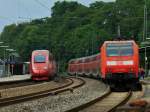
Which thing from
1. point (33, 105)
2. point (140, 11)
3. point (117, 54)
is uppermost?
point (140, 11)

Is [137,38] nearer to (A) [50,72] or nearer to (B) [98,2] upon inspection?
(B) [98,2]

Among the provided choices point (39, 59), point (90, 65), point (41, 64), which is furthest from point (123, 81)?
point (90, 65)

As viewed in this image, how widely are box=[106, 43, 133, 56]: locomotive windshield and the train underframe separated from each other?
1.54m

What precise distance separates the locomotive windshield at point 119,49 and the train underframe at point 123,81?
1.54m

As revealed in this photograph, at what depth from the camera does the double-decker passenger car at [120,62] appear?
35.1 m

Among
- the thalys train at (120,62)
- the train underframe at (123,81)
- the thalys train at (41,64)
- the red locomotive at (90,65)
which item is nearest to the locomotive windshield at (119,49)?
the thalys train at (120,62)

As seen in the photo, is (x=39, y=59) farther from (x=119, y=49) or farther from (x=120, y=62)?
(x=120, y=62)

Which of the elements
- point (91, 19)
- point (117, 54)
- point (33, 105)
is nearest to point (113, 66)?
point (117, 54)

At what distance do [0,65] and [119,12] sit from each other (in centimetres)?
6452

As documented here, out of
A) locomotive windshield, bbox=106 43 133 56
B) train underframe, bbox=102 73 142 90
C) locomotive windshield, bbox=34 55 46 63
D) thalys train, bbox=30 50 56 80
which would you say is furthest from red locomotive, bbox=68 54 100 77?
locomotive windshield, bbox=106 43 133 56

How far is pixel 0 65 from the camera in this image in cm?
8312

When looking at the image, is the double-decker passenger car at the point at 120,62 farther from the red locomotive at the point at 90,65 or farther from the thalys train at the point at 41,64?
the thalys train at the point at 41,64

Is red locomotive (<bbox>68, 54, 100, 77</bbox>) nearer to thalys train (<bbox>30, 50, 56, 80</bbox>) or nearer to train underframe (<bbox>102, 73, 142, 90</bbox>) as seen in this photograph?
thalys train (<bbox>30, 50, 56, 80</bbox>)

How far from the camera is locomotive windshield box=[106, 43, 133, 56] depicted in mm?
35938
